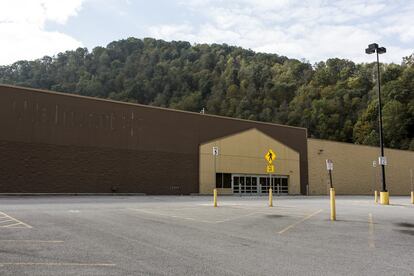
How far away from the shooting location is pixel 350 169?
5938 centimetres

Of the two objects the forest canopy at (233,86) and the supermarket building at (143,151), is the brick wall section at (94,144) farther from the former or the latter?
the forest canopy at (233,86)

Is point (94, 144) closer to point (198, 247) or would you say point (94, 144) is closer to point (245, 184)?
point (245, 184)

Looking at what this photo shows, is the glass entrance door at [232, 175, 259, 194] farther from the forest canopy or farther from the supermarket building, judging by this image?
the forest canopy

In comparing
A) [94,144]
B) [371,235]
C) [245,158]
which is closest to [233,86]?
[245,158]

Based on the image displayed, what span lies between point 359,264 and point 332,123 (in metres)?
93.8

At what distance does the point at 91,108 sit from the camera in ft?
128

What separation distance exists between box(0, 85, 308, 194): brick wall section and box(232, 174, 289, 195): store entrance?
5758mm

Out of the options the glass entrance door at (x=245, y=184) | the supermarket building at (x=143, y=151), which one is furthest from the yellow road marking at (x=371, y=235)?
the glass entrance door at (x=245, y=184)

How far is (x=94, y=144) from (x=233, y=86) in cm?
6533

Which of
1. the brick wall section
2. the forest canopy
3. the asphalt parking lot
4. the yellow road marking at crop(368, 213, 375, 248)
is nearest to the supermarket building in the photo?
the brick wall section

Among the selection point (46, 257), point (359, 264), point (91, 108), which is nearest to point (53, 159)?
point (91, 108)

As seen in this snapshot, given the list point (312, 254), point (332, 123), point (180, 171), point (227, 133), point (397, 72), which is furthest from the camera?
point (397, 72)

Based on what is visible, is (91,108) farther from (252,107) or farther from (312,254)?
(252,107)

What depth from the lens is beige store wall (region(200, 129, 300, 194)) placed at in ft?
152
